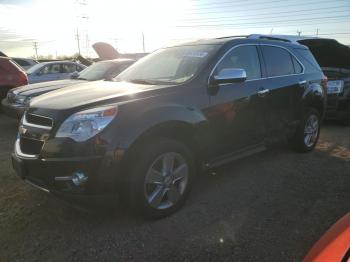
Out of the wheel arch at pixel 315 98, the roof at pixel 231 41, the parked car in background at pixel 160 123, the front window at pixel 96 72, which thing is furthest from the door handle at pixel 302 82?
the front window at pixel 96 72

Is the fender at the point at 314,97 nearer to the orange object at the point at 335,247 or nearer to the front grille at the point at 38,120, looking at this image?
the front grille at the point at 38,120

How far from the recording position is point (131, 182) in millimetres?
3266

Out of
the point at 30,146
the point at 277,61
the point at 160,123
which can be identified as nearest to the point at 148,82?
the point at 160,123

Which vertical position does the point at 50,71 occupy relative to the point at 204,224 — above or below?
above

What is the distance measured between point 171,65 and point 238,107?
911mm

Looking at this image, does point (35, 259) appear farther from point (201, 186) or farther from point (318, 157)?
point (318, 157)

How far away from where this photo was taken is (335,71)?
26.7 ft

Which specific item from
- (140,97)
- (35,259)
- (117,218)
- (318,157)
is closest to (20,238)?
(35,259)

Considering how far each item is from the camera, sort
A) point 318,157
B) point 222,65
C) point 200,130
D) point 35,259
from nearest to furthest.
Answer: point 35,259 → point 200,130 → point 222,65 → point 318,157

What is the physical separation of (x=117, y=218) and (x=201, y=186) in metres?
1.25

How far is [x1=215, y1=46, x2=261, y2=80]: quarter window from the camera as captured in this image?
4324mm

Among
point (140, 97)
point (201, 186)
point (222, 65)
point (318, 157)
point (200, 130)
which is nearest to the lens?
point (140, 97)

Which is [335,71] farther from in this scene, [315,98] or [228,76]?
[228,76]

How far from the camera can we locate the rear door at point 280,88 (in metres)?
4.79
